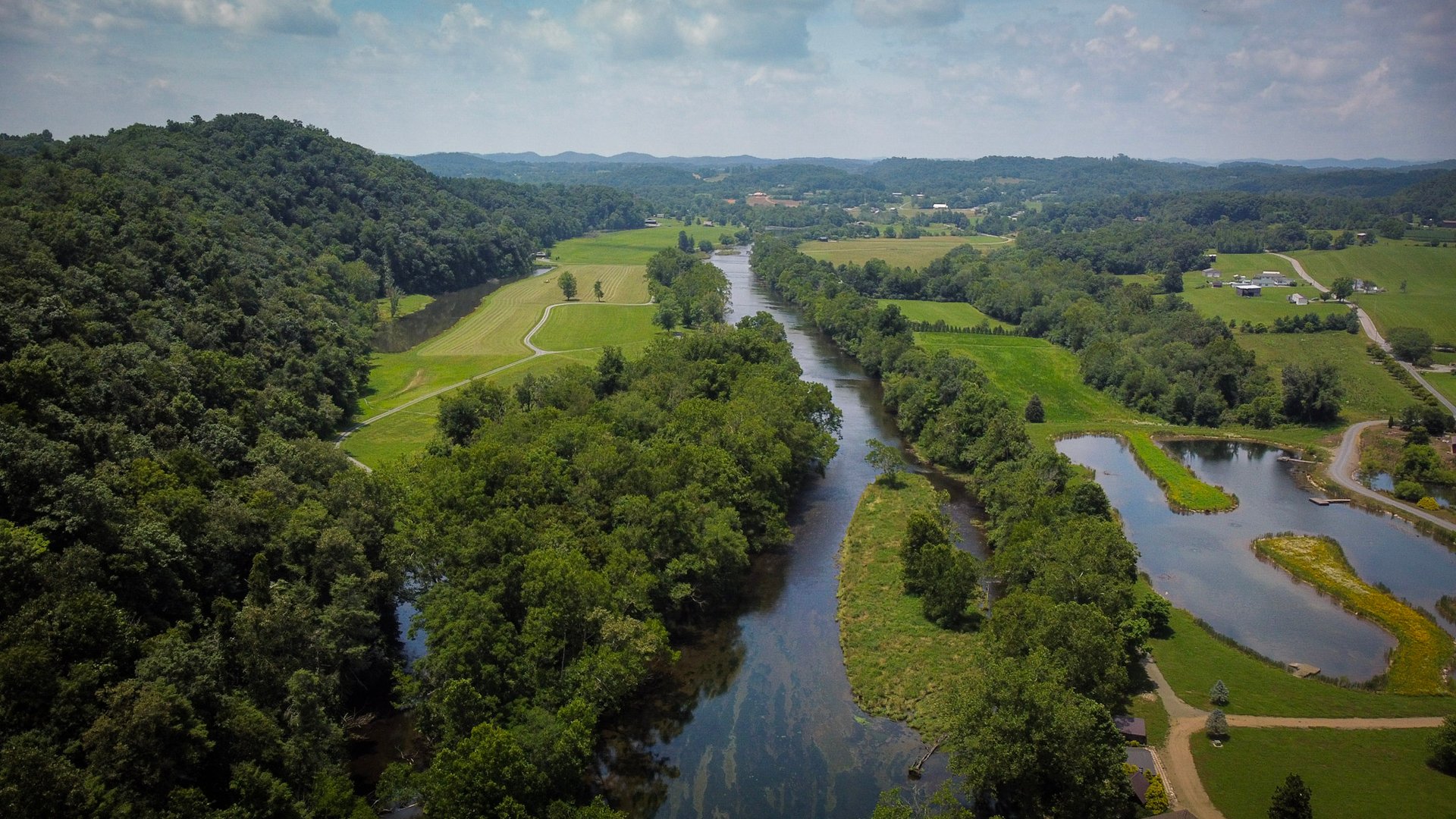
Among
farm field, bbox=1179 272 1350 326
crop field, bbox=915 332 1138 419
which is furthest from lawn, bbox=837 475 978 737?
farm field, bbox=1179 272 1350 326

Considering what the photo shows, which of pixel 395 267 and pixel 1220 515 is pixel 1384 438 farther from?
pixel 395 267

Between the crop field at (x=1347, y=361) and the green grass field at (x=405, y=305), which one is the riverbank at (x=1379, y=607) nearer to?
the crop field at (x=1347, y=361)

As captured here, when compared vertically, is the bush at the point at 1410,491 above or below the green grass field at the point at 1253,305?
below

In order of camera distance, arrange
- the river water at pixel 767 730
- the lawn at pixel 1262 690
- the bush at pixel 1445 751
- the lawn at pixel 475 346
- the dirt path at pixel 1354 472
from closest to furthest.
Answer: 1. the bush at pixel 1445 751
2. the river water at pixel 767 730
3. the lawn at pixel 1262 690
4. the dirt path at pixel 1354 472
5. the lawn at pixel 475 346

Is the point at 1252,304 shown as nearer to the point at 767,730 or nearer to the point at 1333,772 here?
the point at 1333,772

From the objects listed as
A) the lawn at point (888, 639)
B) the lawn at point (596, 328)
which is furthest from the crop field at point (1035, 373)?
the lawn at point (596, 328)

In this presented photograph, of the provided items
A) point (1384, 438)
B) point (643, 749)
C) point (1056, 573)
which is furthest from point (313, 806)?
point (1384, 438)
